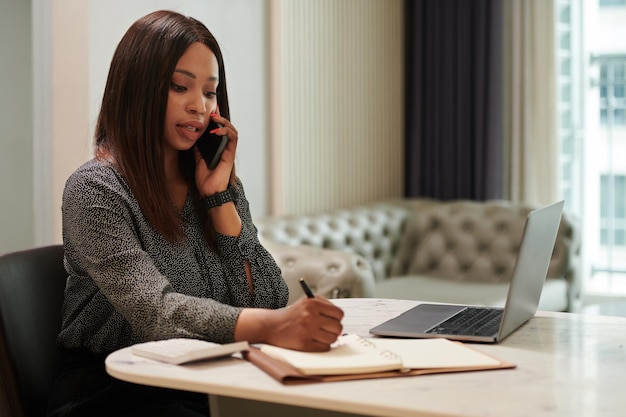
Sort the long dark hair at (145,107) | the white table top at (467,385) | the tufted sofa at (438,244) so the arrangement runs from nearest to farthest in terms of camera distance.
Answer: the white table top at (467,385) < the long dark hair at (145,107) < the tufted sofa at (438,244)

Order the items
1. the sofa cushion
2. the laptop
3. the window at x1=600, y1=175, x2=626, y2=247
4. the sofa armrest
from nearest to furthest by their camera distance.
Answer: the laptop
the sofa armrest
the sofa cushion
the window at x1=600, y1=175, x2=626, y2=247

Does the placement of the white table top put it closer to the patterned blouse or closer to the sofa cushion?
the patterned blouse

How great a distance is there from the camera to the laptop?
1708 mm

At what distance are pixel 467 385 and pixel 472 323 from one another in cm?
44

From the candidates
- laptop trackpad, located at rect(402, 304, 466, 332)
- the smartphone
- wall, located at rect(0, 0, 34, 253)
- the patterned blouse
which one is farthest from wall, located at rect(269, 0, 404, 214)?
laptop trackpad, located at rect(402, 304, 466, 332)

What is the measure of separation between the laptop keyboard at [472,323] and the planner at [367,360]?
0.11 metres

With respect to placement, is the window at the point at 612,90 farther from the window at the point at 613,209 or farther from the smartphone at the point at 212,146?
the smartphone at the point at 212,146

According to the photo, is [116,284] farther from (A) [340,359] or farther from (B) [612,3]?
(B) [612,3]

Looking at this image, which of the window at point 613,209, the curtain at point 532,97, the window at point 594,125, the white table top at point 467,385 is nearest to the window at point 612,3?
the window at point 594,125

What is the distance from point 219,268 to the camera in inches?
85.3

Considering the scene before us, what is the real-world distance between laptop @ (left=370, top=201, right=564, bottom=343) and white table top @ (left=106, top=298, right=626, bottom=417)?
0.07 metres

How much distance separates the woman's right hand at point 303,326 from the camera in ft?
5.12

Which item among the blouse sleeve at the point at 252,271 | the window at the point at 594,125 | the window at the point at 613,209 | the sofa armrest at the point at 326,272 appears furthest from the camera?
the window at the point at 613,209

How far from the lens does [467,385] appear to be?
55.5 inches
